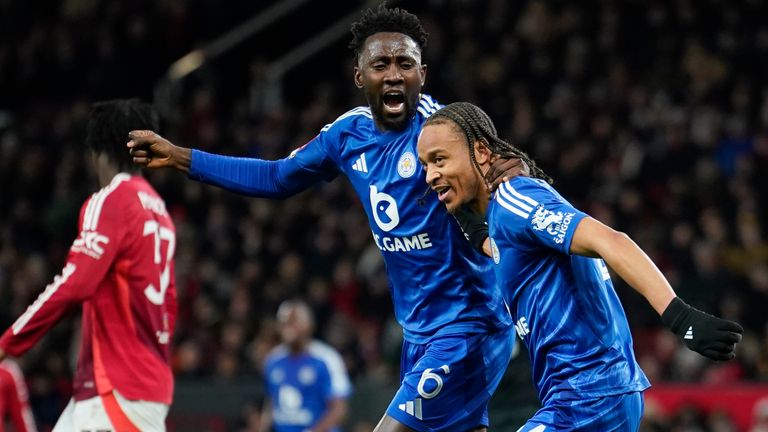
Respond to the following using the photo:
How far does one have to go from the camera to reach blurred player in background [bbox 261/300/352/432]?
1085 cm

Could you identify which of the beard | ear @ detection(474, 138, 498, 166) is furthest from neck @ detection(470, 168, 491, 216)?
the beard

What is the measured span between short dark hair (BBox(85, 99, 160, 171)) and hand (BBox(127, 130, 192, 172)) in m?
0.42

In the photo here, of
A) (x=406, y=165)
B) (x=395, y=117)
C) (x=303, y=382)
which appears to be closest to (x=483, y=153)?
(x=406, y=165)

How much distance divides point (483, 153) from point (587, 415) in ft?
3.62

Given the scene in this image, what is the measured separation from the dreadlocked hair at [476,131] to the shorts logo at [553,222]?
506 millimetres

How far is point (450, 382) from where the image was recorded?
5492 millimetres

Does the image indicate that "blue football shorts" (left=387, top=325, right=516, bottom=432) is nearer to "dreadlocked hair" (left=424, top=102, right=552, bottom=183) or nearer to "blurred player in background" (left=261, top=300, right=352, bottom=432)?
"dreadlocked hair" (left=424, top=102, right=552, bottom=183)

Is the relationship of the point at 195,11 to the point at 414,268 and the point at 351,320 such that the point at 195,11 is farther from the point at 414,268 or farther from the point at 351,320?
the point at 414,268

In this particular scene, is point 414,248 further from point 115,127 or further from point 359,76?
point 115,127

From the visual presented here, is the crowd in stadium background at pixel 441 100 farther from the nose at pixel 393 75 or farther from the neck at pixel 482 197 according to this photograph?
the neck at pixel 482 197

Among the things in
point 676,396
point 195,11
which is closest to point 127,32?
point 195,11

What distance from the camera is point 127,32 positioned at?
1906cm

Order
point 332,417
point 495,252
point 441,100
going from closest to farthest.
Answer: point 495,252, point 332,417, point 441,100

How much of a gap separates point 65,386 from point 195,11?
792cm
